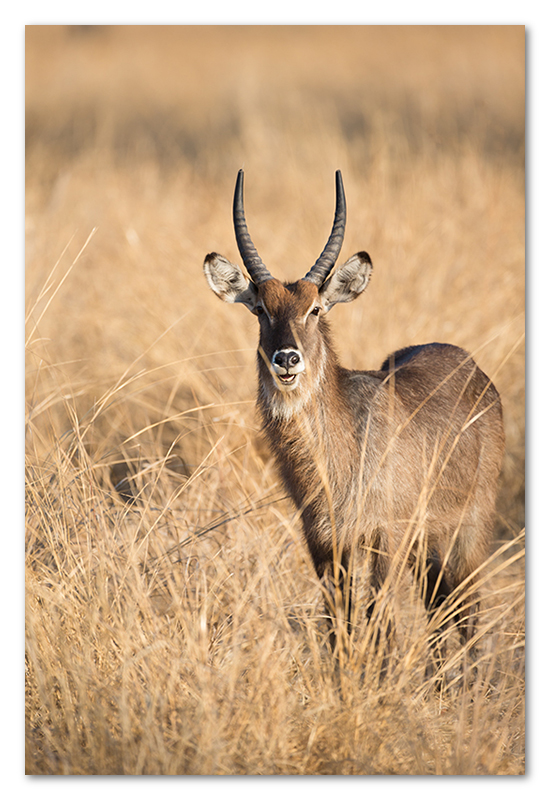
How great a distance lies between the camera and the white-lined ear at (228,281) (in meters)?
3.42

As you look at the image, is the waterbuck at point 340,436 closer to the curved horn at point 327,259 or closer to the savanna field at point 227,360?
the curved horn at point 327,259

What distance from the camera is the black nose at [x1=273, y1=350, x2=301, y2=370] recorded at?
3070 millimetres

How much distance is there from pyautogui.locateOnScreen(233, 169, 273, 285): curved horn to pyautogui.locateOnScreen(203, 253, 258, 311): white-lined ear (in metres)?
0.07

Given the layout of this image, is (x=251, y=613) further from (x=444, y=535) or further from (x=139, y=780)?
(x=444, y=535)

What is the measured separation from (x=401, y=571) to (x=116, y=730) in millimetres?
1182

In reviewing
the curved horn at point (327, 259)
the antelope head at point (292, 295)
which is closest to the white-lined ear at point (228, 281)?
the antelope head at point (292, 295)

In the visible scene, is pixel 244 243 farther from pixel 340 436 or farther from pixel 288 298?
pixel 340 436

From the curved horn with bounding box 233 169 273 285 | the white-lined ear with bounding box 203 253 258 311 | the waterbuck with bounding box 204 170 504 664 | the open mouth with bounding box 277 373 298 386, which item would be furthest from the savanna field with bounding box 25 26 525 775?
the open mouth with bounding box 277 373 298 386

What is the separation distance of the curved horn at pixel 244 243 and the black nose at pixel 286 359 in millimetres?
438

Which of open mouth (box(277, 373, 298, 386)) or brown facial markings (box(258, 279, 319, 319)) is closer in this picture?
open mouth (box(277, 373, 298, 386))

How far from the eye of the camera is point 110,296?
629 cm

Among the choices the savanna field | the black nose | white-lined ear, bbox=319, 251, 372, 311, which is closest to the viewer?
the savanna field

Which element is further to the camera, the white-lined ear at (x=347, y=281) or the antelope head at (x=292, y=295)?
the white-lined ear at (x=347, y=281)

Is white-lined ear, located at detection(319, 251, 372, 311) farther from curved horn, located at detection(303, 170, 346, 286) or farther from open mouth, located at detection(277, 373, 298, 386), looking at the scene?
open mouth, located at detection(277, 373, 298, 386)
